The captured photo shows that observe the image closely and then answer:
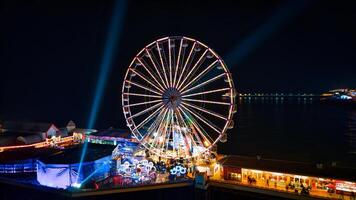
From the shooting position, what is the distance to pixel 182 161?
26734 mm

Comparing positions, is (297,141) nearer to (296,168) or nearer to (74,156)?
(296,168)

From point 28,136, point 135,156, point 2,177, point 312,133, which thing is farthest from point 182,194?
point 312,133

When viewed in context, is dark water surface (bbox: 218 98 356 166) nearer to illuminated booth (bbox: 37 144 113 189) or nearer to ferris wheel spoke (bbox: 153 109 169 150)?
ferris wheel spoke (bbox: 153 109 169 150)

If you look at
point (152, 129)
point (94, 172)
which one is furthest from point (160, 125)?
point (94, 172)

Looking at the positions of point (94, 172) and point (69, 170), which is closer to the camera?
point (69, 170)

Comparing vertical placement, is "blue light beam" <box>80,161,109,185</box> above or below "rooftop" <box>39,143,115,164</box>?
below

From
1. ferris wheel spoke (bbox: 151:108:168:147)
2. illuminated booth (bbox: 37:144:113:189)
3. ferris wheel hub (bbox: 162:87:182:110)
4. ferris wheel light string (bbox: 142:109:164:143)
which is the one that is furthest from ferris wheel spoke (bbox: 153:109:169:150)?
illuminated booth (bbox: 37:144:113:189)

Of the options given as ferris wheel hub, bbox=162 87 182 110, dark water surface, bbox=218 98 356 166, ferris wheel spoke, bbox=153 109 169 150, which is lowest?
dark water surface, bbox=218 98 356 166

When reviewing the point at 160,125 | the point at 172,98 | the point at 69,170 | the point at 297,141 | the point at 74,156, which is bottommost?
the point at 297,141

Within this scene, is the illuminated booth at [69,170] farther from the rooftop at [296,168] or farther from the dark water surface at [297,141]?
the dark water surface at [297,141]

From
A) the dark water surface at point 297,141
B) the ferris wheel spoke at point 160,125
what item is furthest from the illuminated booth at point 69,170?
the dark water surface at point 297,141

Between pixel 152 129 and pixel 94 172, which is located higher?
pixel 152 129

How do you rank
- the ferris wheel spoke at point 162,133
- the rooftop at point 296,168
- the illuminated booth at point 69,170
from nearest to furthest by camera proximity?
the rooftop at point 296,168, the illuminated booth at point 69,170, the ferris wheel spoke at point 162,133

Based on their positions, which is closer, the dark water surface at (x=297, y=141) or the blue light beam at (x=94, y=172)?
the blue light beam at (x=94, y=172)
